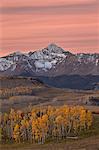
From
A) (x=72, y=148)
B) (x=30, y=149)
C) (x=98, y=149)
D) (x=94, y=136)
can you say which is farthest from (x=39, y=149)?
(x=94, y=136)

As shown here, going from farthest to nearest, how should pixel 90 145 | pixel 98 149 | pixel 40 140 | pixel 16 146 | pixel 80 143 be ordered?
pixel 40 140, pixel 16 146, pixel 80 143, pixel 90 145, pixel 98 149

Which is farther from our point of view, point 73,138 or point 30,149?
point 73,138

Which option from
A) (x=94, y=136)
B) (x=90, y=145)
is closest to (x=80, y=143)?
(x=90, y=145)

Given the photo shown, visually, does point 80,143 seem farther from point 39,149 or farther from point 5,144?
point 5,144

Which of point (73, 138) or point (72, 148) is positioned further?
point (73, 138)

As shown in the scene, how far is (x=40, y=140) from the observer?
652 ft

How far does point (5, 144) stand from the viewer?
633 feet

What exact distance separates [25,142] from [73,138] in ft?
65.1

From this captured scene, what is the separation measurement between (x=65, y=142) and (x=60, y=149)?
97.7ft

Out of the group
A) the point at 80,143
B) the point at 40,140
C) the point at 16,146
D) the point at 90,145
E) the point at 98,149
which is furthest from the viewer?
the point at 40,140

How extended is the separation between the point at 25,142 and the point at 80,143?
108 feet

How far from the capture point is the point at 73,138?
19588cm

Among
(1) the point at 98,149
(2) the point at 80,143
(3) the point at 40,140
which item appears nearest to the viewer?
(1) the point at 98,149

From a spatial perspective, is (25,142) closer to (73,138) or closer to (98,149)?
(73,138)
